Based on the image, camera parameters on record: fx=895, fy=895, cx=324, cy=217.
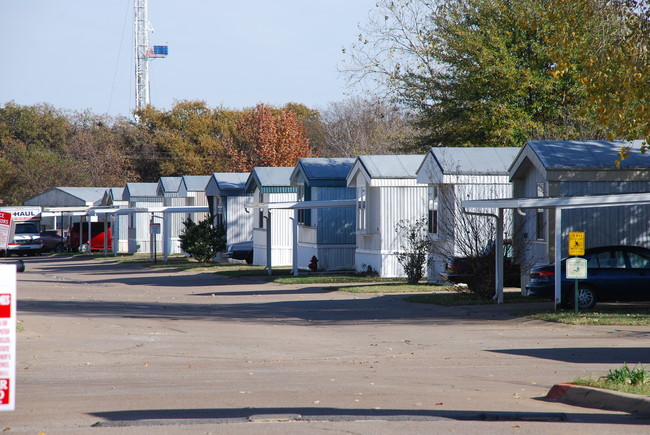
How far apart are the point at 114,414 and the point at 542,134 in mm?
27281

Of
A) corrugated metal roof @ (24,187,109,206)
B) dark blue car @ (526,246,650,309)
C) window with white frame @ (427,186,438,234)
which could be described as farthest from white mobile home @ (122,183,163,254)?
dark blue car @ (526,246,650,309)

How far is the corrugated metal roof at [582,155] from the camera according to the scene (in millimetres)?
22253

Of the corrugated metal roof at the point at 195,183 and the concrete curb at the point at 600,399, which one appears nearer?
the concrete curb at the point at 600,399

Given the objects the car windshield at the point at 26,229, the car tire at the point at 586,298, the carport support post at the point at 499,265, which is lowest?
the car tire at the point at 586,298

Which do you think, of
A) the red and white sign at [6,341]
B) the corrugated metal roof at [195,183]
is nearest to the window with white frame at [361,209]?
the corrugated metal roof at [195,183]

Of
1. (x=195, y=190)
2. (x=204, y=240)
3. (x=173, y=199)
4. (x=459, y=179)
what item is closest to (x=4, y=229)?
(x=459, y=179)

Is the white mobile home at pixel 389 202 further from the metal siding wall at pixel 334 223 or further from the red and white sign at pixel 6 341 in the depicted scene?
the red and white sign at pixel 6 341

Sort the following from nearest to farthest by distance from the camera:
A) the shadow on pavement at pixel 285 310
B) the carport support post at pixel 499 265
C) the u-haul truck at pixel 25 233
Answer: the shadow on pavement at pixel 285 310
the carport support post at pixel 499 265
the u-haul truck at pixel 25 233

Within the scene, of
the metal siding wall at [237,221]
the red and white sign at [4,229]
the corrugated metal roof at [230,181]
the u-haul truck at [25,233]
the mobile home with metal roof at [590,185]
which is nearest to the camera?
the red and white sign at [4,229]

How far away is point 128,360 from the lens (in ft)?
44.7

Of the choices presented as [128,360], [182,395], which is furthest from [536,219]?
[182,395]

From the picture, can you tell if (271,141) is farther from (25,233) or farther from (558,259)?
(558,259)

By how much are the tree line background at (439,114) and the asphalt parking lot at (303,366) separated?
6390 millimetres

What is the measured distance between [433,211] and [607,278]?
9.71m
